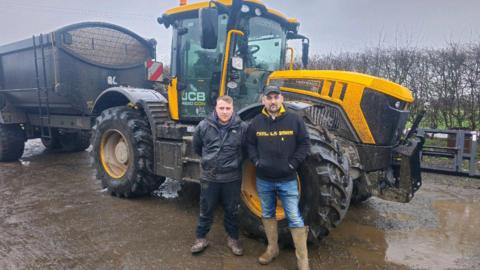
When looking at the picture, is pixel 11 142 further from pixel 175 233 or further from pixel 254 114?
pixel 254 114

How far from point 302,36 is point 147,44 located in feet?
13.1

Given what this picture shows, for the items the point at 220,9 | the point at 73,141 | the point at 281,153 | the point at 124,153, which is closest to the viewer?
the point at 281,153

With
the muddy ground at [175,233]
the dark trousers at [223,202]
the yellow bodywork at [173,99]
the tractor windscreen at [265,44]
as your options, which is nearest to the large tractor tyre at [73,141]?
the muddy ground at [175,233]

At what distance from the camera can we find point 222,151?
327 cm

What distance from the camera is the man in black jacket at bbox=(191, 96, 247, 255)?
3.28 metres

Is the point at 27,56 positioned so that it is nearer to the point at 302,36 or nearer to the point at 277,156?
the point at 302,36

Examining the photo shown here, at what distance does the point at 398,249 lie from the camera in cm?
363

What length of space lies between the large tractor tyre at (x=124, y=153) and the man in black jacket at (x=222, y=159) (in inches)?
70.7

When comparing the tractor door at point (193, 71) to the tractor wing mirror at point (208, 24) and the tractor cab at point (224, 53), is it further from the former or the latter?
the tractor wing mirror at point (208, 24)

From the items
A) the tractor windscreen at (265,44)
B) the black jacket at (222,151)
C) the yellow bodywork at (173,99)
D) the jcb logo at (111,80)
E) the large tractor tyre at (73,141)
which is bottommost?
the large tractor tyre at (73,141)

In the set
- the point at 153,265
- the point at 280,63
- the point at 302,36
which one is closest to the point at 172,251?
the point at 153,265

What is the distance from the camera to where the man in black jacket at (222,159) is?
3.28 meters

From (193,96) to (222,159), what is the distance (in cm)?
183

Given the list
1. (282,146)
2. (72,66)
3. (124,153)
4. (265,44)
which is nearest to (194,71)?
(265,44)
